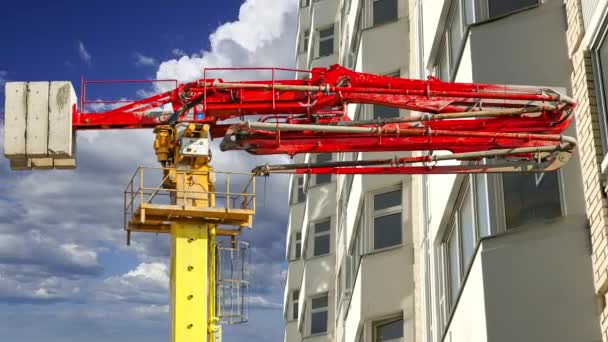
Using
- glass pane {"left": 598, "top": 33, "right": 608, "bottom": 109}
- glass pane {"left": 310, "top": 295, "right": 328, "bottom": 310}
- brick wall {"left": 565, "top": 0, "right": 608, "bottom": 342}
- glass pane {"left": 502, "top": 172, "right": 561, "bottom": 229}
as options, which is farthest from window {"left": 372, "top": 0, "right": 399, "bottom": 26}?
glass pane {"left": 310, "top": 295, "right": 328, "bottom": 310}

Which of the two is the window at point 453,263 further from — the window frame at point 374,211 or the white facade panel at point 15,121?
the white facade panel at point 15,121

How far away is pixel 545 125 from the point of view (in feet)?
42.5

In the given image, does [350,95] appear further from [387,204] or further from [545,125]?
[387,204]

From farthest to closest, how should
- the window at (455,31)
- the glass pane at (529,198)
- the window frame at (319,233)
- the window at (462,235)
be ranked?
the window frame at (319,233) < the window at (455,31) < the window at (462,235) < the glass pane at (529,198)

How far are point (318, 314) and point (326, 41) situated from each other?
38.5ft

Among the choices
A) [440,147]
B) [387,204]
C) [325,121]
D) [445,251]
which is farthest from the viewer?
[387,204]

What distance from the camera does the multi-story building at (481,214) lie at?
11859 mm

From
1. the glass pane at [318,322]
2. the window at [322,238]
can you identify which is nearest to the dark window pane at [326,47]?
the window at [322,238]

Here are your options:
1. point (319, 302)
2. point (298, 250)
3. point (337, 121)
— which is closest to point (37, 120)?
point (337, 121)

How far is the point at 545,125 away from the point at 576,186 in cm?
106

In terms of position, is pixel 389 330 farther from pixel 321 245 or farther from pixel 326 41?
pixel 326 41

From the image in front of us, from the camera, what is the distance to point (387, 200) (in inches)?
891

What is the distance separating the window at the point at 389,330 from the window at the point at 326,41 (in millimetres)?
21820

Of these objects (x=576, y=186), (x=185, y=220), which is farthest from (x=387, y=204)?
(x=576, y=186)
